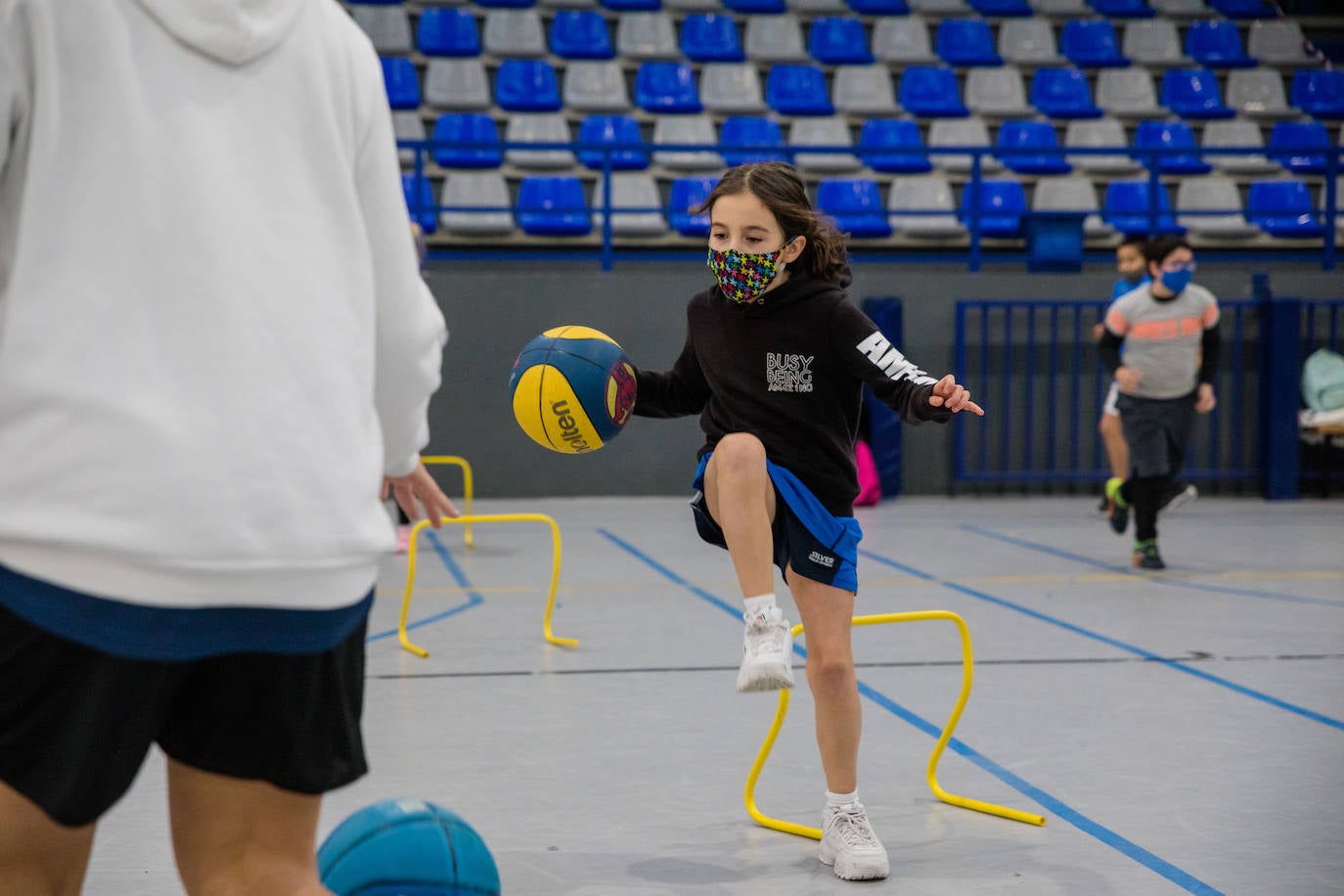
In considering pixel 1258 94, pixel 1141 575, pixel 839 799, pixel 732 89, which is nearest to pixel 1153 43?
pixel 1258 94

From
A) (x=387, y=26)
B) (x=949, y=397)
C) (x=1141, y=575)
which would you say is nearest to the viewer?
(x=949, y=397)

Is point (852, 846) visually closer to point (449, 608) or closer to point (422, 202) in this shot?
point (449, 608)

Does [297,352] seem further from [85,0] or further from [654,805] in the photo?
[654,805]

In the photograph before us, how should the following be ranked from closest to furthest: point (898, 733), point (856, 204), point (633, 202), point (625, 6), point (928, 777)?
1. point (928, 777)
2. point (898, 733)
3. point (633, 202)
4. point (856, 204)
5. point (625, 6)

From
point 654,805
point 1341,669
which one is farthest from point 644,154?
point 654,805

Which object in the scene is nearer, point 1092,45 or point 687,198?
point 687,198

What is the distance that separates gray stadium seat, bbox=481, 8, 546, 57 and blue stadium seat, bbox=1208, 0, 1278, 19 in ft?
25.5

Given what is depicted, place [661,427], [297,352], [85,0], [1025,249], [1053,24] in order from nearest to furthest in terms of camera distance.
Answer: [85,0] → [297,352] → [661,427] → [1025,249] → [1053,24]

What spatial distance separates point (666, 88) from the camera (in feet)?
43.7

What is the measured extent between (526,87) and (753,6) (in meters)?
2.88

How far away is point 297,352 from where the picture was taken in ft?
4.66

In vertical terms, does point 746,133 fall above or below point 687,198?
above

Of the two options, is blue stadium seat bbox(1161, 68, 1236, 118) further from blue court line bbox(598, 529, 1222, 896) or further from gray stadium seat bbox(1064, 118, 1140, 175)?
blue court line bbox(598, 529, 1222, 896)

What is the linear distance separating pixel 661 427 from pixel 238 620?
970 cm
